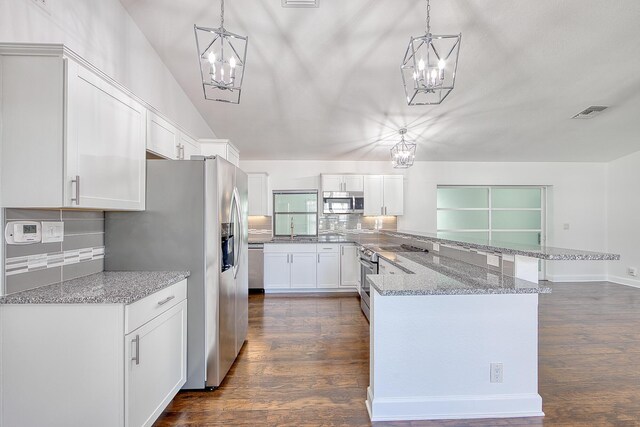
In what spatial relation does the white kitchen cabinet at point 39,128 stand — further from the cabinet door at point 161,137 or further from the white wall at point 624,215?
the white wall at point 624,215

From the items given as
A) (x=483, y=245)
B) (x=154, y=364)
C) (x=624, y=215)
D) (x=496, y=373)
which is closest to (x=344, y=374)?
(x=496, y=373)

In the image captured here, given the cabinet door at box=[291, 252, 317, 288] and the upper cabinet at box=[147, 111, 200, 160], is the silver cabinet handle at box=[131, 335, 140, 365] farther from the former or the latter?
the cabinet door at box=[291, 252, 317, 288]

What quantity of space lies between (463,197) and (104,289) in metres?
6.11

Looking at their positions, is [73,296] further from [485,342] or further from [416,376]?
[485,342]

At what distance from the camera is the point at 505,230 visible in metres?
6.16

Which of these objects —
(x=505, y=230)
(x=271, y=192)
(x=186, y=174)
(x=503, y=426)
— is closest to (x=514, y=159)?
(x=505, y=230)

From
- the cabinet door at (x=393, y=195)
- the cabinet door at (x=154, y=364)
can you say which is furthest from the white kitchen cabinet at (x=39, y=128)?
the cabinet door at (x=393, y=195)

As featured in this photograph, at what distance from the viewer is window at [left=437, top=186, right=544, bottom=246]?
6.07 meters

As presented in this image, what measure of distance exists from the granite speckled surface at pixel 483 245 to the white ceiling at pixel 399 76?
1550 mm

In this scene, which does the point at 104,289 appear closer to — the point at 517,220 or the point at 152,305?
the point at 152,305

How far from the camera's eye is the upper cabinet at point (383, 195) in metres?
5.47

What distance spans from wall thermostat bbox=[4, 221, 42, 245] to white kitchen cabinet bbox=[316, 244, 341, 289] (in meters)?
3.70

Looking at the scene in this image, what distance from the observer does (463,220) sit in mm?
6094

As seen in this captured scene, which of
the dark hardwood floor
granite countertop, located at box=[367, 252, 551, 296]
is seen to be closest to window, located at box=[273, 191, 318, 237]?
the dark hardwood floor
